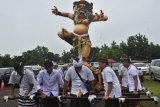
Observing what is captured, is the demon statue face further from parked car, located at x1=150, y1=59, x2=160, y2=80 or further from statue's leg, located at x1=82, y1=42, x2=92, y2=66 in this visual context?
parked car, located at x1=150, y1=59, x2=160, y2=80

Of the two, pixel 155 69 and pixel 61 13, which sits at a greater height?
pixel 61 13

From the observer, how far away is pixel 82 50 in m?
15.9

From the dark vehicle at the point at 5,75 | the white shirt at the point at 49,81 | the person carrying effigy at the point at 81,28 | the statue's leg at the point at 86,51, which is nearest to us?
the white shirt at the point at 49,81

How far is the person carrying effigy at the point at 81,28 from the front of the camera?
1590 cm

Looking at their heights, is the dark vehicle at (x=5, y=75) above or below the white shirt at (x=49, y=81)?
above

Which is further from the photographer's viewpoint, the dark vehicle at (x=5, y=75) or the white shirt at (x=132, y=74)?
the dark vehicle at (x=5, y=75)

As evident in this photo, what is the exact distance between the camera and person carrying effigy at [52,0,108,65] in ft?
52.2

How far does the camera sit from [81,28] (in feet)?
52.5

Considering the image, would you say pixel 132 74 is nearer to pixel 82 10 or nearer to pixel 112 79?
pixel 112 79

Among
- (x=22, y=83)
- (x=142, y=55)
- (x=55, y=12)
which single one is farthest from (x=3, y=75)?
(x=142, y=55)

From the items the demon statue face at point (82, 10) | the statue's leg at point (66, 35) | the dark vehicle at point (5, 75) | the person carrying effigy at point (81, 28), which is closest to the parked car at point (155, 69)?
the person carrying effigy at point (81, 28)

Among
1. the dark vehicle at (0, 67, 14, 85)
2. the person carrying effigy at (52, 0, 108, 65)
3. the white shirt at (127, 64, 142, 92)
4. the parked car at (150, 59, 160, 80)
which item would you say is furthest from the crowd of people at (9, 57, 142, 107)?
the dark vehicle at (0, 67, 14, 85)

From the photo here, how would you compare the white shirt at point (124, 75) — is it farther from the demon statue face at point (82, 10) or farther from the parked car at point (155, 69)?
the parked car at point (155, 69)

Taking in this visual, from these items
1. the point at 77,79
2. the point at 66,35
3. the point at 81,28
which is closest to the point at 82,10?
the point at 81,28
